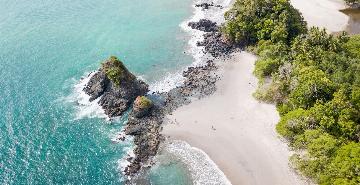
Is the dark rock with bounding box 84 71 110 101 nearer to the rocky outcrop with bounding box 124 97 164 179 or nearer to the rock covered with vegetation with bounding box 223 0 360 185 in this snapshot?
the rocky outcrop with bounding box 124 97 164 179

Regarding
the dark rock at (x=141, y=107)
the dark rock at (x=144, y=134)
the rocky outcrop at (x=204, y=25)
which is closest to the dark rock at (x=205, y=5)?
the rocky outcrop at (x=204, y=25)

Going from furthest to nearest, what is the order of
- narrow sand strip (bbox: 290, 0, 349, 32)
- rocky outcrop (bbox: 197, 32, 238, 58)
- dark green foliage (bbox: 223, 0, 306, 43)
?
1. narrow sand strip (bbox: 290, 0, 349, 32)
2. rocky outcrop (bbox: 197, 32, 238, 58)
3. dark green foliage (bbox: 223, 0, 306, 43)

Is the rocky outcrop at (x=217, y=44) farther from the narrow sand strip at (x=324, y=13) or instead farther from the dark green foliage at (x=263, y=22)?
the narrow sand strip at (x=324, y=13)

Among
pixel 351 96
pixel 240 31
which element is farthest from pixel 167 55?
pixel 351 96

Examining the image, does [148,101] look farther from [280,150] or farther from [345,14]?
[345,14]

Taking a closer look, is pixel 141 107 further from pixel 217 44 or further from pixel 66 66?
pixel 217 44

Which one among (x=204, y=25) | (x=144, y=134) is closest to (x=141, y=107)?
(x=144, y=134)

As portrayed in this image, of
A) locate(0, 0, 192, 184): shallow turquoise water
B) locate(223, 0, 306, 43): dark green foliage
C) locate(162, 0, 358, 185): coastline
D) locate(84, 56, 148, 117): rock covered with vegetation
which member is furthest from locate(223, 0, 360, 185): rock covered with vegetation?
locate(84, 56, 148, 117): rock covered with vegetation
